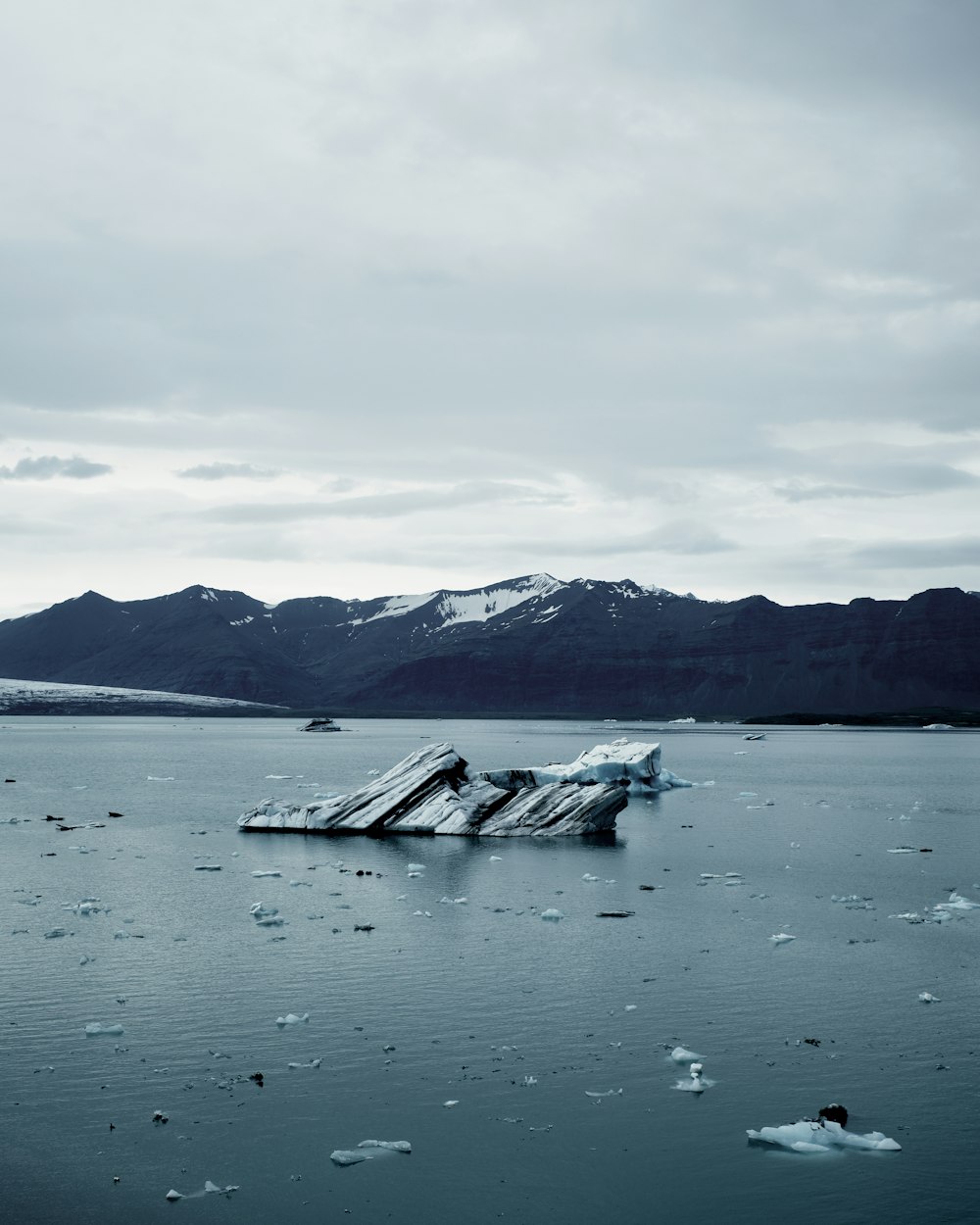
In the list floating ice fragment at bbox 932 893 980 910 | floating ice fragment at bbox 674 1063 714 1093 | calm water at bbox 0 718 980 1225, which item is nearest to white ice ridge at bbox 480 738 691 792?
calm water at bbox 0 718 980 1225

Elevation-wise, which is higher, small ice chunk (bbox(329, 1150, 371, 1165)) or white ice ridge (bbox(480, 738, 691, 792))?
white ice ridge (bbox(480, 738, 691, 792))

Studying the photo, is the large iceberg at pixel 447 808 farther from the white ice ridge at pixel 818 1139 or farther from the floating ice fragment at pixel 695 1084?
the white ice ridge at pixel 818 1139

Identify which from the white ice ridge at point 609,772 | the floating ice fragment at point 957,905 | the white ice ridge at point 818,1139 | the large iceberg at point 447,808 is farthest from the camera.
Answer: the white ice ridge at point 609,772

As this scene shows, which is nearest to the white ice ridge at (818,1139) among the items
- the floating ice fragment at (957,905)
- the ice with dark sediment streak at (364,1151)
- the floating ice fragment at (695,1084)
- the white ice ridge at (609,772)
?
the floating ice fragment at (695,1084)

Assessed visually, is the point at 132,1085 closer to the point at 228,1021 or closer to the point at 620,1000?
the point at 228,1021

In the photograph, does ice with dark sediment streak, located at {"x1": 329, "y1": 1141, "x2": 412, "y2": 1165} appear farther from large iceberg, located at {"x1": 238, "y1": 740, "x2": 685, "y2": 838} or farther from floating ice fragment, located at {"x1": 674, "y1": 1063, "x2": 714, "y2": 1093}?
large iceberg, located at {"x1": 238, "y1": 740, "x2": 685, "y2": 838}

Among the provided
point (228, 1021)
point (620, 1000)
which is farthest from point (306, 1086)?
point (620, 1000)
